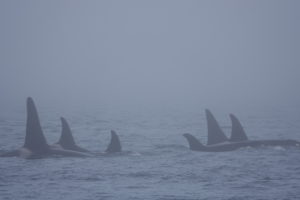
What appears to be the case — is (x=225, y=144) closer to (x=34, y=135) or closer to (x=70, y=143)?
(x=70, y=143)

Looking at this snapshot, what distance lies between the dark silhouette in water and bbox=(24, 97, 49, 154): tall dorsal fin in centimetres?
632

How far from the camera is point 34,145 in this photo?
3119 centimetres

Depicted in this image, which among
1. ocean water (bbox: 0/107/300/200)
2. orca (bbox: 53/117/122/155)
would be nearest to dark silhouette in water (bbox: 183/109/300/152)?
ocean water (bbox: 0/107/300/200)

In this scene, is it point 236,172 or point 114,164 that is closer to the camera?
point 236,172

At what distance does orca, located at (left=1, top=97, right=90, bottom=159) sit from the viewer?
30.9 metres

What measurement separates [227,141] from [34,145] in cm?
908

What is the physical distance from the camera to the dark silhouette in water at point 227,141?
1340 inches

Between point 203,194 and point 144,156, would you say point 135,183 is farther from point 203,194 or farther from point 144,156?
point 144,156

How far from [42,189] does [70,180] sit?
186cm

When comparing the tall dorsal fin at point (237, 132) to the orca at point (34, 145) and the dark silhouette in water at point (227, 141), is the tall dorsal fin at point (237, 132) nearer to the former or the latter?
the dark silhouette in water at point (227, 141)

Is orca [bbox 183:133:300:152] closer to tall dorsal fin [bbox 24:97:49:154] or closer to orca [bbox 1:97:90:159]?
orca [bbox 1:97:90:159]

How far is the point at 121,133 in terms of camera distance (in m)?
47.3

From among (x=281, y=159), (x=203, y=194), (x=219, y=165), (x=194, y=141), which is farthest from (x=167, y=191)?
(x=194, y=141)

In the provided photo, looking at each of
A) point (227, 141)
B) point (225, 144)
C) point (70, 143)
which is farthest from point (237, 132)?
point (70, 143)
